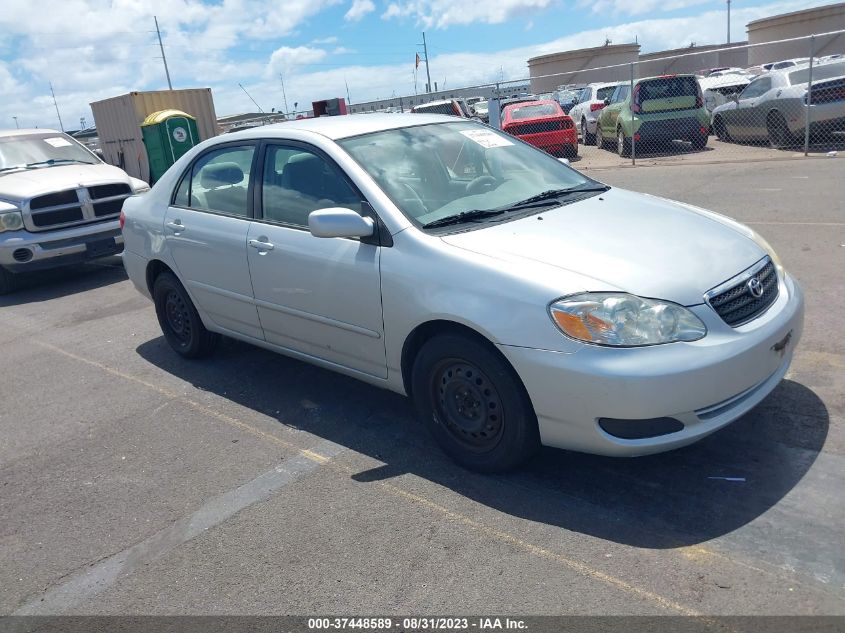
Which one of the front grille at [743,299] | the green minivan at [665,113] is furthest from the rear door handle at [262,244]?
the green minivan at [665,113]

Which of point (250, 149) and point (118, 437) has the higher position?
point (250, 149)

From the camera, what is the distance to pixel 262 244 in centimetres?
469

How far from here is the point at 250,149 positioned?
5008 millimetres

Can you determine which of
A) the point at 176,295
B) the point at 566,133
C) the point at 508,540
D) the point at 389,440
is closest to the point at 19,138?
the point at 176,295

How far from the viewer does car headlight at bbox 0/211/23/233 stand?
29.5ft

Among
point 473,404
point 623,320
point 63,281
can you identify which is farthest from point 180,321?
point 63,281

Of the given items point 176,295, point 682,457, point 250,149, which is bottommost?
point 682,457

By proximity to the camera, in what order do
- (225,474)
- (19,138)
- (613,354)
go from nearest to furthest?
(613,354)
(225,474)
(19,138)

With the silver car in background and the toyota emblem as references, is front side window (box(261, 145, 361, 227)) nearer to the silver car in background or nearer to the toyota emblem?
the toyota emblem

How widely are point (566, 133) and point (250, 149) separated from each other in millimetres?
13053

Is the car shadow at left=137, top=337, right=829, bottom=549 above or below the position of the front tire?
below

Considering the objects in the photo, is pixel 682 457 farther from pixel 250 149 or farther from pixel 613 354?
pixel 250 149

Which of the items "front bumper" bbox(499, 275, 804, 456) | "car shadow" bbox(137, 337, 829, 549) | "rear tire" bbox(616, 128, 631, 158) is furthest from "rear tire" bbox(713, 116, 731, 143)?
"front bumper" bbox(499, 275, 804, 456)

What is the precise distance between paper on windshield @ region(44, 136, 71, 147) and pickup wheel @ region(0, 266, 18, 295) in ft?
7.51
